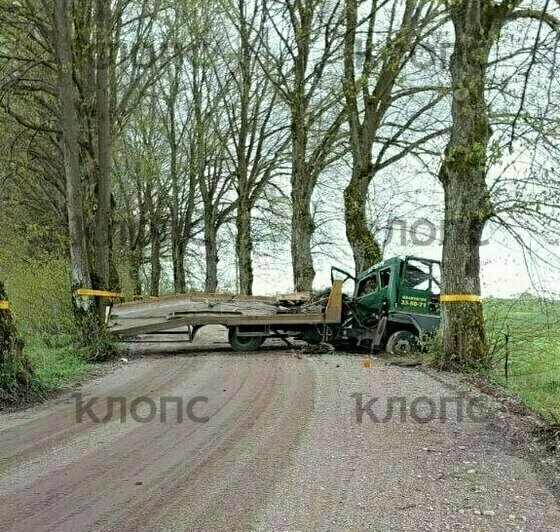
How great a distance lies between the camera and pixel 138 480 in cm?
571

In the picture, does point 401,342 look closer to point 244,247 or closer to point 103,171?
point 103,171

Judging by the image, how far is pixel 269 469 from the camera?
5.99m

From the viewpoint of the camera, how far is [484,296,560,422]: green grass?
12.0 meters

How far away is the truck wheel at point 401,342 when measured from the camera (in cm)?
1683

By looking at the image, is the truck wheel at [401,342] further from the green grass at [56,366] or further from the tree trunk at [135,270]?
the tree trunk at [135,270]

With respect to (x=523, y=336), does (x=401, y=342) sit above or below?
below

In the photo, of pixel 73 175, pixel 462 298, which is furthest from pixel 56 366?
pixel 462 298

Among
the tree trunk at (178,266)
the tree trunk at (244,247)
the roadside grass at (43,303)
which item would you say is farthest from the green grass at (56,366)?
the tree trunk at (178,266)

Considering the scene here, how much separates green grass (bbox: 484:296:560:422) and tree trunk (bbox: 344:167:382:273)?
316 inches

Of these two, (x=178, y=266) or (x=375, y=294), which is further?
(x=178, y=266)

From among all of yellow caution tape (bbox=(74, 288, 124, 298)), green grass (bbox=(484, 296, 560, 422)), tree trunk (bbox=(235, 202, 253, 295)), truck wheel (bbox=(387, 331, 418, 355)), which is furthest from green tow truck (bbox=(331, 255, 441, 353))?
tree trunk (bbox=(235, 202, 253, 295))

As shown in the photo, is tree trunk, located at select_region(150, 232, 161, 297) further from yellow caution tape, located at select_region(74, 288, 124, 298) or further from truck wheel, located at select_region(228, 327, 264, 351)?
yellow caution tape, located at select_region(74, 288, 124, 298)

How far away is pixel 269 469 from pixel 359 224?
16.1 metres

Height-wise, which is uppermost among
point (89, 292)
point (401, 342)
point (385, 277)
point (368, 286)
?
point (385, 277)
